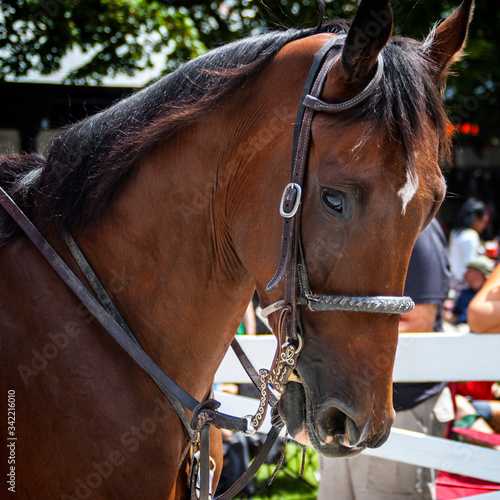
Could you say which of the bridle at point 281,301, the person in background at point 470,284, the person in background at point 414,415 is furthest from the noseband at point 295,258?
the person in background at point 470,284

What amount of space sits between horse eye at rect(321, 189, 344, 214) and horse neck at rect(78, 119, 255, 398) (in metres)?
0.39

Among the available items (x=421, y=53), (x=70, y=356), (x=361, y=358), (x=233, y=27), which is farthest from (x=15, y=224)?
Answer: (x=233, y=27)

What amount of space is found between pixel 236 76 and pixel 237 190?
13.7 inches

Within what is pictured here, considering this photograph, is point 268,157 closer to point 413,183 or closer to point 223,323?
point 413,183

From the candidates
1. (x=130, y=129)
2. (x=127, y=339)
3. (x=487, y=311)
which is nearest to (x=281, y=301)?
(x=127, y=339)

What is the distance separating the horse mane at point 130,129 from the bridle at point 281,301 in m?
0.09

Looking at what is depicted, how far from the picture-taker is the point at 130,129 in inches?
69.6

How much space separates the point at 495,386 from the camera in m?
4.34

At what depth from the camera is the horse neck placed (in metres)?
1.70

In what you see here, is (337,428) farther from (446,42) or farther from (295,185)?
(446,42)

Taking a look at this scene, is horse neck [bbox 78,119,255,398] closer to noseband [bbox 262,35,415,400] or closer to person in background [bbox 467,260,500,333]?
noseband [bbox 262,35,415,400]

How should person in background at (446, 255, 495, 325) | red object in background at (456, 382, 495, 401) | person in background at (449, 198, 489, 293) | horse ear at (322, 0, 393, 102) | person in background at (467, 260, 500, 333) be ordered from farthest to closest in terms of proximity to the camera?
person in background at (449, 198, 489, 293), person in background at (446, 255, 495, 325), red object in background at (456, 382, 495, 401), person in background at (467, 260, 500, 333), horse ear at (322, 0, 393, 102)

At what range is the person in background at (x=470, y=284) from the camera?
5.88 metres

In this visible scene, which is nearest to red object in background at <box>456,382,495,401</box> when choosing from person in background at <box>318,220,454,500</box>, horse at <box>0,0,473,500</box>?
person in background at <box>318,220,454,500</box>
